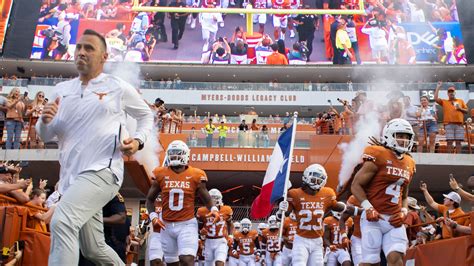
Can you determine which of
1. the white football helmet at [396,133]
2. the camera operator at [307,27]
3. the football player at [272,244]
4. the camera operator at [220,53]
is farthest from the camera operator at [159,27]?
the white football helmet at [396,133]

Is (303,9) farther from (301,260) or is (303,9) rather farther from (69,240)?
(69,240)

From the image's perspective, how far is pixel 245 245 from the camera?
17.4 metres

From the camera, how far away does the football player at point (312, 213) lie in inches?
400

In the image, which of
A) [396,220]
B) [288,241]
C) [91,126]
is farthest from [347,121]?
[91,126]

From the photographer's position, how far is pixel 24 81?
38.3 m

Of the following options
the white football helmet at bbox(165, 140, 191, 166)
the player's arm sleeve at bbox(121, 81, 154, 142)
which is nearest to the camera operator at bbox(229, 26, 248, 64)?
the white football helmet at bbox(165, 140, 191, 166)

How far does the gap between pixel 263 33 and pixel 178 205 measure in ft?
116

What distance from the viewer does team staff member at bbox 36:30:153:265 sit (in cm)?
441

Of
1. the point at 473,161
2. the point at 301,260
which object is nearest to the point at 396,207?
the point at 301,260

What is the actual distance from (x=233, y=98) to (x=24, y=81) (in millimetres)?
13711

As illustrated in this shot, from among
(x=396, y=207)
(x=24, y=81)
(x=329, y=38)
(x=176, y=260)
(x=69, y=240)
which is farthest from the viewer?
(x=329, y=38)

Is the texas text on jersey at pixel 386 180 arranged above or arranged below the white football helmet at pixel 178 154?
below

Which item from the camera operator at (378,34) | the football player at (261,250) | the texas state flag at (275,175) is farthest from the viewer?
the camera operator at (378,34)

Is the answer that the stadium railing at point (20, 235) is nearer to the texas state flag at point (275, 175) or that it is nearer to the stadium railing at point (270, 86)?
the texas state flag at point (275, 175)
